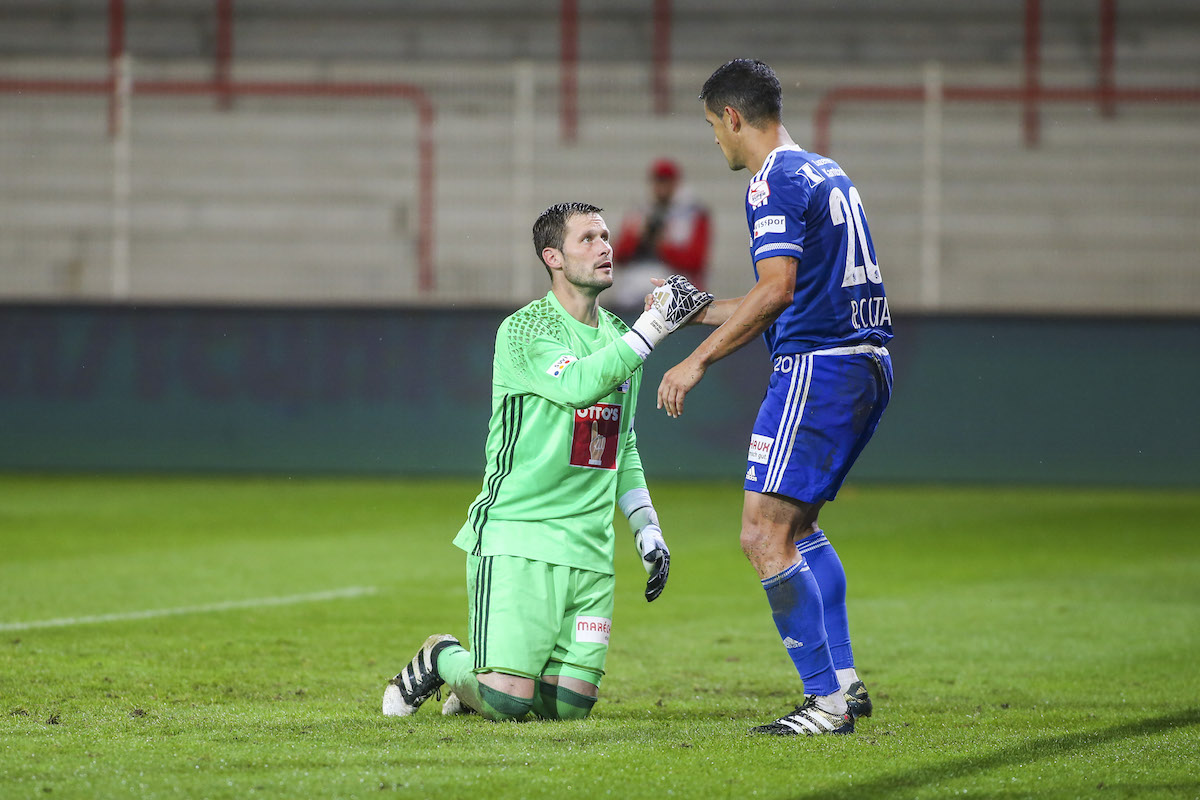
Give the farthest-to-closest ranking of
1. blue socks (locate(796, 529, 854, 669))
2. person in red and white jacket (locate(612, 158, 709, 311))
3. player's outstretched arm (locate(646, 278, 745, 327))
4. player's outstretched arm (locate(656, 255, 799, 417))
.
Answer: person in red and white jacket (locate(612, 158, 709, 311))
blue socks (locate(796, 529, 854, 669))
player's outstretched arm (locate(646, 278, 745, 327))
player's outstretched arm (locate(656, 255, 799, 417))

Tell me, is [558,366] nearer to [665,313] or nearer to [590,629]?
[665,313]

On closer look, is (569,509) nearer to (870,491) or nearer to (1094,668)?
(1094,668)

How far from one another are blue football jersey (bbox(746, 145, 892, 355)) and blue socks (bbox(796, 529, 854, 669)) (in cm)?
69

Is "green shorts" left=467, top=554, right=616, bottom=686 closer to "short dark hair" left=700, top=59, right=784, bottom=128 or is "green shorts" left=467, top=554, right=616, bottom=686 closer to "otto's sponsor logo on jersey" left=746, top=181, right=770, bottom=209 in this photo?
"otto's sponsor logo on jersey" left=746, top=181, right=770, bottom=209

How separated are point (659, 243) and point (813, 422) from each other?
348 inches

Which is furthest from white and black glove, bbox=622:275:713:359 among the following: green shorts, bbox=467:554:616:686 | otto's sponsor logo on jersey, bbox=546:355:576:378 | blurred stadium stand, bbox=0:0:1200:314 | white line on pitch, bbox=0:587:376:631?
blurred stadium stand, bbox=0:0:1200:314

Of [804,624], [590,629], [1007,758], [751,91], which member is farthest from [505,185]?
[1007,758]

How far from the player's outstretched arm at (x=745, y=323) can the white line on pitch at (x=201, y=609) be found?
3.26 m

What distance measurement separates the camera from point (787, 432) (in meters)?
4.65

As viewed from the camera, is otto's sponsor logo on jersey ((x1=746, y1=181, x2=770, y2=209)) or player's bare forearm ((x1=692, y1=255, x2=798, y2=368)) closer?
player's bare forearm ((x1=692, y1=255, x2=798, y2=368))

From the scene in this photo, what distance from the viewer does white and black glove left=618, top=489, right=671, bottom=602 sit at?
475cm

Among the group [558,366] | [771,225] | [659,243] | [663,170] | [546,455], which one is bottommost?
[546,455]

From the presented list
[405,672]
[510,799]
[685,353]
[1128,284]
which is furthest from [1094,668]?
[1128,284]

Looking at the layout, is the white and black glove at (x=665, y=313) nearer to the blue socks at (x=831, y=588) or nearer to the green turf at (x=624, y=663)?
the blue socks at (x=831, y=588)
